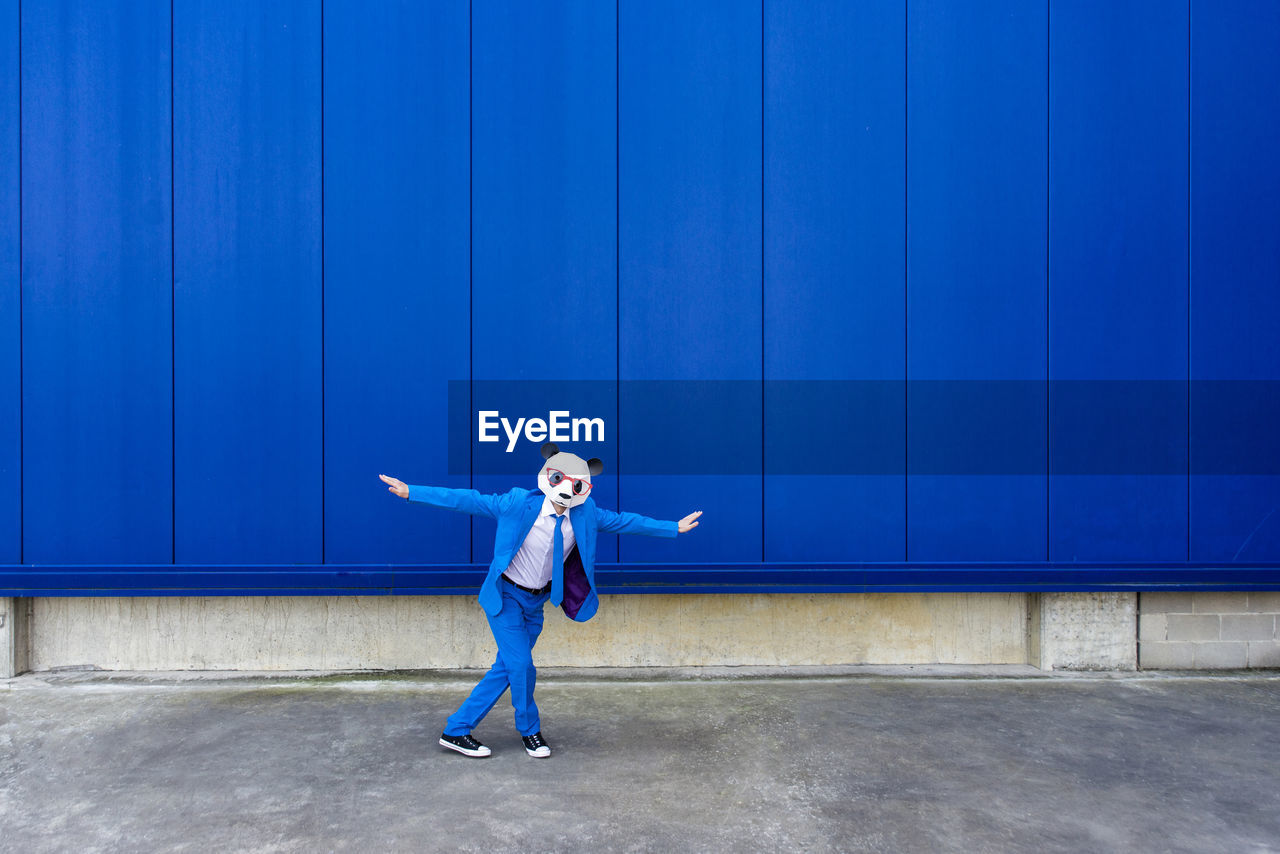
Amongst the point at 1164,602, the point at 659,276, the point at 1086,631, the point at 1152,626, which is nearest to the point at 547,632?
the point at 659,276

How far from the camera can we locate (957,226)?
6.11 meters

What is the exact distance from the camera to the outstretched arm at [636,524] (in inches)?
181

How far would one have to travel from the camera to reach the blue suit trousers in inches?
175

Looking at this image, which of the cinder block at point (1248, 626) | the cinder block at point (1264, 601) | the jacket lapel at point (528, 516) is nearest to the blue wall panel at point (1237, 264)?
the cinder block at point (1264, 601)

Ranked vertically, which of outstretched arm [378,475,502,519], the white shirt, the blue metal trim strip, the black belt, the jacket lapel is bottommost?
the blue metal trim strip

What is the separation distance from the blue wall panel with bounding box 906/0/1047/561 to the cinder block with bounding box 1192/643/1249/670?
6.92 feet

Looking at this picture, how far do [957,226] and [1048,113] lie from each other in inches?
46.3

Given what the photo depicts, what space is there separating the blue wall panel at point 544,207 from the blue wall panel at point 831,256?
1306mm

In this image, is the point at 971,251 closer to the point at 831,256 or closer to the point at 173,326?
the point at 831,256

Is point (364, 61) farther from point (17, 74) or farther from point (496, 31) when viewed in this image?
point (17, 74)

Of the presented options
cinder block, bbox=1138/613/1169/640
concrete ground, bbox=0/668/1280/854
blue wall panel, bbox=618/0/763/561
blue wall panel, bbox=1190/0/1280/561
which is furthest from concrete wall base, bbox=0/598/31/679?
blue wall panel, bbox=1190/0/1280/561

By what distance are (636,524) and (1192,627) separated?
505cm

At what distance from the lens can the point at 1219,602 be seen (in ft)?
→ 20.8

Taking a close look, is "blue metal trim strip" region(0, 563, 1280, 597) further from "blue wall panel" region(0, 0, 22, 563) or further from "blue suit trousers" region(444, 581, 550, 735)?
"blue suit trousers" region(444, 581, 550, 735)
